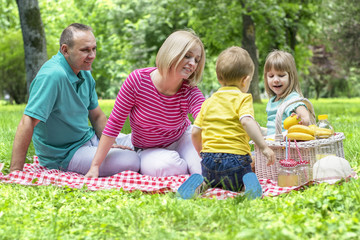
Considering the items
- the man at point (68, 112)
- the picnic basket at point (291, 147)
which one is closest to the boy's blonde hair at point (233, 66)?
the picnic basket at point (291, 147)

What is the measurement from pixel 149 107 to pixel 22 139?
3.94 ft

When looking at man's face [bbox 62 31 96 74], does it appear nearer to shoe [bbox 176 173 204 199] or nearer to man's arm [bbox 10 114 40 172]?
man's arm [bbox 10 114 40 172]

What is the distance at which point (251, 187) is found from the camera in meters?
3.02

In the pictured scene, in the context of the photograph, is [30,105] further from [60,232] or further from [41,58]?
[41,58]

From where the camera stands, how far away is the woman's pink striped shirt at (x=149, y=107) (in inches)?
154

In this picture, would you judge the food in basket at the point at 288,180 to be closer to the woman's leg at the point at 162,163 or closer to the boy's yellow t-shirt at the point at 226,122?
the boy's yellow t-shirt at the point at 226,122

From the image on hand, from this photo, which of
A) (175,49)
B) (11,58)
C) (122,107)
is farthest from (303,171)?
(11,58)

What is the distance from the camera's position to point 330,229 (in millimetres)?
2150

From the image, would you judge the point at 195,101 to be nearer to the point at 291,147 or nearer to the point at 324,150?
the point at 291,147

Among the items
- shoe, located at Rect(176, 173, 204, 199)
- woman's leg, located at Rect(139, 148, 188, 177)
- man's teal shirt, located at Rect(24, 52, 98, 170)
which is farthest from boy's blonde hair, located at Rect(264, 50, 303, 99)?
man's teal shirt, located at Rect(24, 52, 98, 170)

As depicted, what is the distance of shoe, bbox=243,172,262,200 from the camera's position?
2.93 meters

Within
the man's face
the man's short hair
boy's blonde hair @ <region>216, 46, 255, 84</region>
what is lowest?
boy's blonde hair @ <region>216, 46, 255, 84</region>

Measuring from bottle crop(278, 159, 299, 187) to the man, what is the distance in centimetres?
148

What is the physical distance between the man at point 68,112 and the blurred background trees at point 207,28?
A: 359 inches
